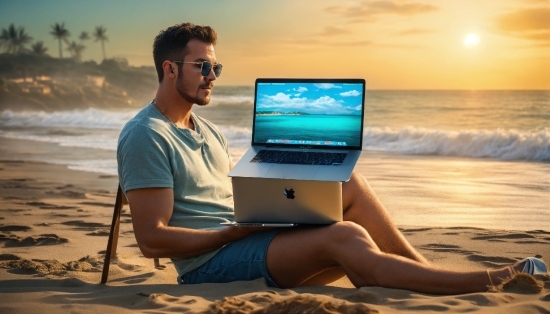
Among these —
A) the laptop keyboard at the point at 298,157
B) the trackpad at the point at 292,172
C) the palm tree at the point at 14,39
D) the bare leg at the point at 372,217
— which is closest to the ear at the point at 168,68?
the laptop keyboard at the point at 298,157

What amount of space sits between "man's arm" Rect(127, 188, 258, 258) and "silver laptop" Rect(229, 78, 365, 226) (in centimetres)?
16

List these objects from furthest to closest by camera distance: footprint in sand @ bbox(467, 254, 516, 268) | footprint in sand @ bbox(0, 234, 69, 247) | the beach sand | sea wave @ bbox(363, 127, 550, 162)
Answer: sea wave @ bbox(363, 127, 550, 162) < footprint in sand @ bbox(0, 234, 69, 247) < footprint in sand @ bbox(467, 254, 516, 268) < the beach sand

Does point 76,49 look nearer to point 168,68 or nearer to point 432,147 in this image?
point 432,147

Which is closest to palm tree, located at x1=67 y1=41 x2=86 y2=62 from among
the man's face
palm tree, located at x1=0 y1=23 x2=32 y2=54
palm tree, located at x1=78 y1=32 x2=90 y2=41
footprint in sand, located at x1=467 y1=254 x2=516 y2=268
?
palm tree, located at x1=78 y1=32 x2=90 y2=41

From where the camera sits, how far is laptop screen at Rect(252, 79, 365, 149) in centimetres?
327

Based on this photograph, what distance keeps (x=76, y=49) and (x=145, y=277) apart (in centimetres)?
2549

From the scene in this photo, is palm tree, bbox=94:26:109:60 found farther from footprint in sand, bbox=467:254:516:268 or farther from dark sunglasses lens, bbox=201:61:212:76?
dark sunglasses lens, bbox=201:61:212:76

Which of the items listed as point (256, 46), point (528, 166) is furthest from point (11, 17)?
point (528, 166)

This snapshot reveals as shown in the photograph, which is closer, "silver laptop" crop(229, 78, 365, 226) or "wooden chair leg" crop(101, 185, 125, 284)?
"silver laptop" crop(229, 78, 365, 226)

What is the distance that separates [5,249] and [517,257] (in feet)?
10.6

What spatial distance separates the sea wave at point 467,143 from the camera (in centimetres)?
1274

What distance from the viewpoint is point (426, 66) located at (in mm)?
25609

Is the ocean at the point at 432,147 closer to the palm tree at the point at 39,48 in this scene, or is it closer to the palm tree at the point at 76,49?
the palm tree at the point at 39,48

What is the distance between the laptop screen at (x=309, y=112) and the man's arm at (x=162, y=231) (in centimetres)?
46
